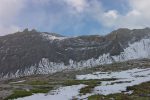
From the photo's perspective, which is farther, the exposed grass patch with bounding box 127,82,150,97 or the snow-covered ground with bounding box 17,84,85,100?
the snow-covered ground with bounding box 17,84,85,100

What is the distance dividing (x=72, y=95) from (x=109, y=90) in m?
5.92

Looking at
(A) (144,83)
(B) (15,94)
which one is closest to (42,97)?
(B) (15,94)

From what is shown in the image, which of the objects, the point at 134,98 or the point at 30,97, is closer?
the point at 134,98

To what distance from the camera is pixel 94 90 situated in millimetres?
56312

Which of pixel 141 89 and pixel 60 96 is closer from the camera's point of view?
pixel 60 96

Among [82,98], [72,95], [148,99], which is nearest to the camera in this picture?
[148,99]

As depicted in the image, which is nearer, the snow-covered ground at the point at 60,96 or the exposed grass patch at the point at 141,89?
the exposed grass patch at the point at 141,89

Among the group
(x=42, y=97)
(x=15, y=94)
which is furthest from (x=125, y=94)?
(x=15, y=94)

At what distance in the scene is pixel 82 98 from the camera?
49094 mm

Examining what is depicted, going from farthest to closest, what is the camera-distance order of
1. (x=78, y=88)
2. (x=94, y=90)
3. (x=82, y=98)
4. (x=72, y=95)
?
Answer: (x=78, y=88)
(x=94, y=90)
(x=72, y=95)
(x=82, y=98)

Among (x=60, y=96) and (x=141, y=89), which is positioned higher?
(x=60, y=96)

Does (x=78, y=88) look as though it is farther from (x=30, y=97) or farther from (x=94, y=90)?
(x=30, y=97)

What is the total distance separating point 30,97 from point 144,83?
19.0 metres

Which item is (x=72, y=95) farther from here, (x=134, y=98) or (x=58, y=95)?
(x=134, y=98)
